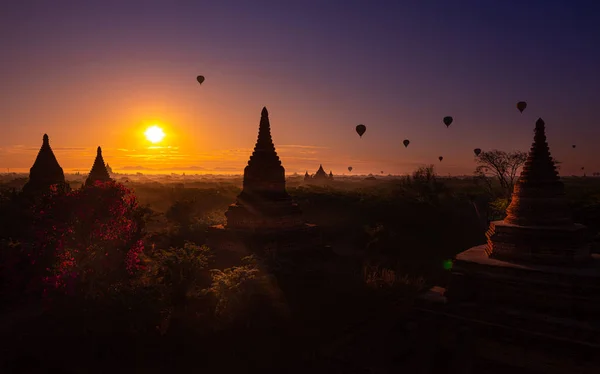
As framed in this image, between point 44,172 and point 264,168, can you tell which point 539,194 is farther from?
point 44,172

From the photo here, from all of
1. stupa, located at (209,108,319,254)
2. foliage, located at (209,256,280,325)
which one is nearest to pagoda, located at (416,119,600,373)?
foliage, located at (209,256,280,325)

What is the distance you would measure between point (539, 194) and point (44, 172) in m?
26.8

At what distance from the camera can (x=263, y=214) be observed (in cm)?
1625

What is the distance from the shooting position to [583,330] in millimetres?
8391

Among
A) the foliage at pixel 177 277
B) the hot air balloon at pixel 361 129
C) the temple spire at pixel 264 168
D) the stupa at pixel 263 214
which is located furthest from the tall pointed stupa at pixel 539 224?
the hot air balloon at pixel 361 129

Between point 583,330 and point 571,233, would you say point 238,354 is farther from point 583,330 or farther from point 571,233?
point 571,233

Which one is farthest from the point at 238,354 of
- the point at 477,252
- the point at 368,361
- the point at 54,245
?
the point at 477,252

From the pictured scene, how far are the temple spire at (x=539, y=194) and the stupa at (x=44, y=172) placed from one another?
24580 millimetres

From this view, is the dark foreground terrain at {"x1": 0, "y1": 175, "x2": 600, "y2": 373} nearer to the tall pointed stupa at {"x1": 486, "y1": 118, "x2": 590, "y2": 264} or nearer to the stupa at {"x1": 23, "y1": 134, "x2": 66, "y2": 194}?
the tall pointed stupa at {"x1": 486, "y1": 118, "x2": 590, "y2": 264}

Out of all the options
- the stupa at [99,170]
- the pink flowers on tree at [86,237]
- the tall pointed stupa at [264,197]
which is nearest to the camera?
the pink flowers on tree at [86,237]

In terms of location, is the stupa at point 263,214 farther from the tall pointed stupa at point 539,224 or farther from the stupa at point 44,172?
the stupa at point 44,172

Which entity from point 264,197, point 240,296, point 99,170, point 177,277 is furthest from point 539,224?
point 99,170

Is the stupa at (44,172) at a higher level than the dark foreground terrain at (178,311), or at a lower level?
higher

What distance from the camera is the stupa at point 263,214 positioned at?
52.3ft
